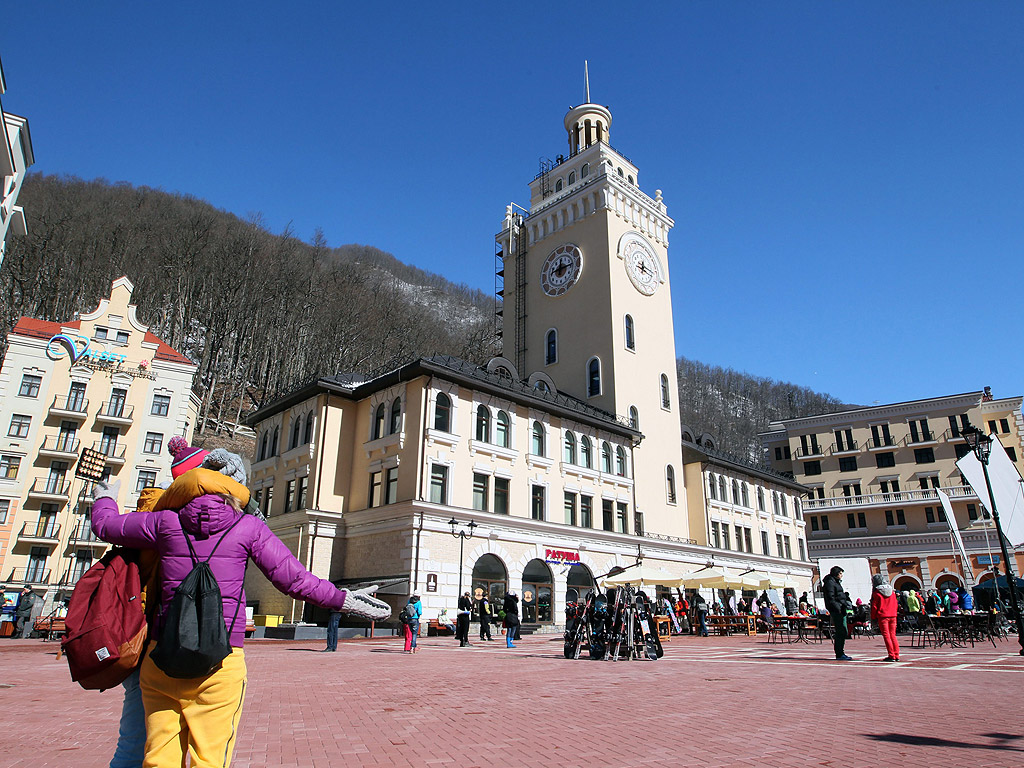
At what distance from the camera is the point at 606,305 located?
38.3 meters

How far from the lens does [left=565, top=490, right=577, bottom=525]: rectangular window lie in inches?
1239

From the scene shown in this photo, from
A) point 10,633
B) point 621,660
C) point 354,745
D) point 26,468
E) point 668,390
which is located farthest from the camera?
point 668,390

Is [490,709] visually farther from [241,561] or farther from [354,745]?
[241,561]

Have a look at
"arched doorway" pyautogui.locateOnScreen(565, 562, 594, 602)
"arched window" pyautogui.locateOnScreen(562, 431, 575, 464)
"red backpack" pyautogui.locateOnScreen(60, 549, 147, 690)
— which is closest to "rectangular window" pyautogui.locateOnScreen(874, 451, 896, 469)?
"arched window" pyautogui.locateOnScreen(562, 431, 575, 464)

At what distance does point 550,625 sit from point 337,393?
46.8ft

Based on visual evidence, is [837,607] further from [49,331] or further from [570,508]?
[49,331]

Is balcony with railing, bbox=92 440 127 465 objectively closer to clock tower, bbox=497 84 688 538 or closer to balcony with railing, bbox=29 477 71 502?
balcony with railing, bbox=29 477 71 502

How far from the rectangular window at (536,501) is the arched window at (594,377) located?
9203mm

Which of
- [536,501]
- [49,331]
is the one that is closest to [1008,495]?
[536,501]

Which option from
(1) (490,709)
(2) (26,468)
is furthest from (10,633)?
(1) (490,709)

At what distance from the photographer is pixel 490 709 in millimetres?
7355

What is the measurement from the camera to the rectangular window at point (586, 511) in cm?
3218

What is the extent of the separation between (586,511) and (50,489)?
31.2 metres

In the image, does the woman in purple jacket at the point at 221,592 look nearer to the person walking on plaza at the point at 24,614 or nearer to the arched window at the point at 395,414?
the arched window at the point at 395,414
